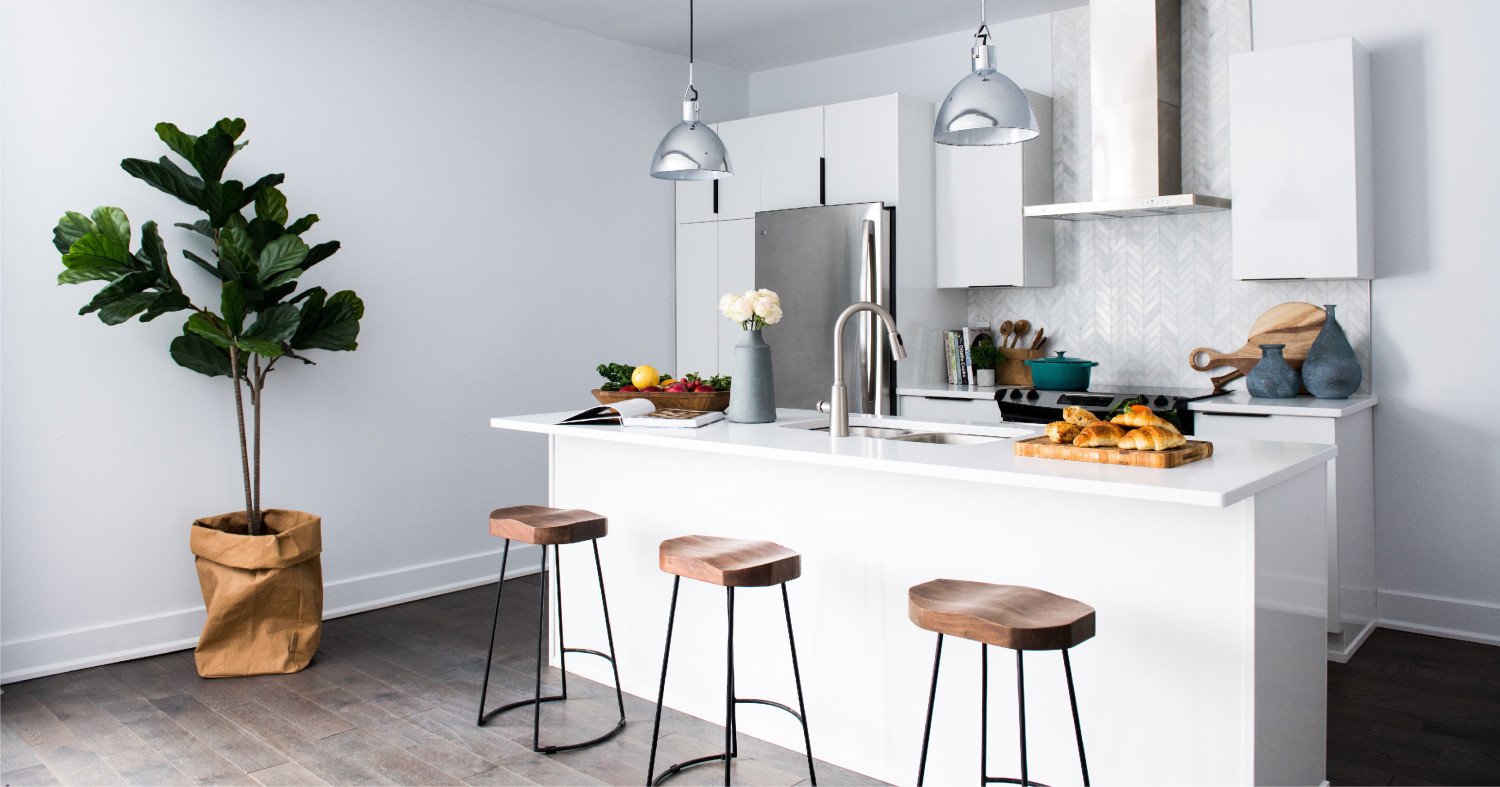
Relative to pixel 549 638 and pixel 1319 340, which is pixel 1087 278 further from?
pixel 549 638

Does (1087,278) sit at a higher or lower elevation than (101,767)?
→ higher

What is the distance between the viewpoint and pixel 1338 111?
386 centimetres

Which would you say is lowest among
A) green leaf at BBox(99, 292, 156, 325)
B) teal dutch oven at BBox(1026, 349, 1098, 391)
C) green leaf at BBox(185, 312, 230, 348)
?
teal dutch oven at BBox(1026, 349, 1098, 391)

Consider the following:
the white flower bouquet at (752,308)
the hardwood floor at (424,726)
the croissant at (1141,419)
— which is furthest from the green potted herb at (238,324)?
the croissant at (1141,419)

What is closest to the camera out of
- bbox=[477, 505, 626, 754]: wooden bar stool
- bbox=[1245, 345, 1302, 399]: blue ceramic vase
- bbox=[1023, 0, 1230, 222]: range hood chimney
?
bbox=[477, 505, 626, 754]: wooden bar stool

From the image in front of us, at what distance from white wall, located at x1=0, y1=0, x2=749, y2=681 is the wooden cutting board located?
288 centimetres

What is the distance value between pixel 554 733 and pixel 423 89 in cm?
297

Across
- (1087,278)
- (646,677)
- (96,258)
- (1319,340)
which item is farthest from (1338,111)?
(96,258)

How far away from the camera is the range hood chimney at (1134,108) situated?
4.36 metres

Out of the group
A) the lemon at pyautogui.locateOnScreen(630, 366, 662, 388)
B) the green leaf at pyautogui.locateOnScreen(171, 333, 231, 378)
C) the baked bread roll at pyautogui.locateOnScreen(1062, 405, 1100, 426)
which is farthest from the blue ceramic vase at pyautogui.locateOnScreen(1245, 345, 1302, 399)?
the green leaf at pyautogui.locateOnScreen(171, 333, 231, 378)

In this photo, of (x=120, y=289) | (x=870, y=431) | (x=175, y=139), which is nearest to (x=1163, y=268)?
(x=870, y=431)

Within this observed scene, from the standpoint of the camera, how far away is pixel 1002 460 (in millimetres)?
2404

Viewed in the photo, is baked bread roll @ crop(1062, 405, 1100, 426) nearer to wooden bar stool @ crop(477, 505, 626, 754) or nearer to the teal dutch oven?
wooden bar stool @ crop(477, 505, 626, 754)

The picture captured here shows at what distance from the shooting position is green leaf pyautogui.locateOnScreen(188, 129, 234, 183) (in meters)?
3.64
